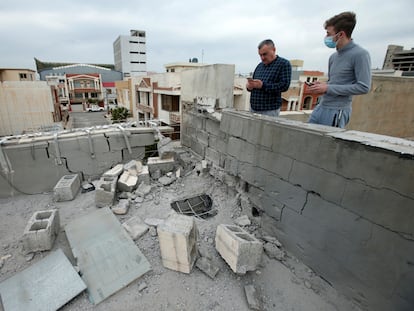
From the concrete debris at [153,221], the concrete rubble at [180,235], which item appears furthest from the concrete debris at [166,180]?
the concrete debris at [153,221]

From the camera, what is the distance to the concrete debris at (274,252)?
2397 mm

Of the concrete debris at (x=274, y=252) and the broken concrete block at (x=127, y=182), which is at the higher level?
the broken concrete block at (x=127, y=182)

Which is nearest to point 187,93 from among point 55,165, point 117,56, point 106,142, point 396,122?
point 106,142

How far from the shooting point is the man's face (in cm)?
293

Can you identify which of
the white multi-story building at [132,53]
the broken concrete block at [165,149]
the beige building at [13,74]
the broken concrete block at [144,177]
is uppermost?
the white multi-story building at [132,53]

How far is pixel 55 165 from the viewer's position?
13.4ft

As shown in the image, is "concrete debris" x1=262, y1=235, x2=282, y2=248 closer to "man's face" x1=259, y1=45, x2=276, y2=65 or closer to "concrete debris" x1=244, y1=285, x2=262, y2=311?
"concrete debris" x1=244, y1=285, x2=262, y2=311

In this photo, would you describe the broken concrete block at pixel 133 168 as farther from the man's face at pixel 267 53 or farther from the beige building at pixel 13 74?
the beige building at pixel 13 74

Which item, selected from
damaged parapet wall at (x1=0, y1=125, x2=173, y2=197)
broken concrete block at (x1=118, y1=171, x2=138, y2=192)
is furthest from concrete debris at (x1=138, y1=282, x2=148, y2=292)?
damaged parapet wall at (x1=0, y1=125, x2=173, y2=197)

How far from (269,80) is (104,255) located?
3067 mm

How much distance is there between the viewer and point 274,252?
2426 mm

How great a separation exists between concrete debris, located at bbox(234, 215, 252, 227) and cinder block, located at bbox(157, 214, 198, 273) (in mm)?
794

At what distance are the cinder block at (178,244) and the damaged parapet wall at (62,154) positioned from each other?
2.78 meters

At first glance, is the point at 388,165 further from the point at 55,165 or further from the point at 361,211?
the point at 55,165
